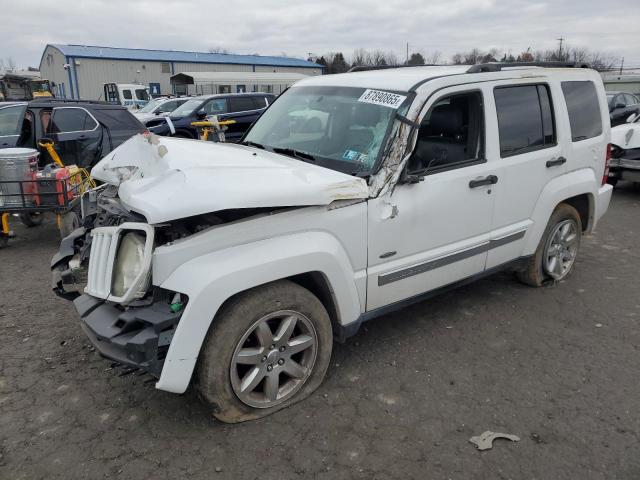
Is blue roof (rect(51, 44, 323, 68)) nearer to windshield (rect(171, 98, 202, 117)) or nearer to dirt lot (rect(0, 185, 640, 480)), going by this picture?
windshield (rect(171, 98, 202, 117))

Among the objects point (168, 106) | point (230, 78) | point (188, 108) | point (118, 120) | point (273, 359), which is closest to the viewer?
point (273, 359)

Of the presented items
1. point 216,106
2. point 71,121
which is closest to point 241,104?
point 216,106

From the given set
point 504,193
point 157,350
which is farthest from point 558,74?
point 157,350

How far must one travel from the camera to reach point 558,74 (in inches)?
172

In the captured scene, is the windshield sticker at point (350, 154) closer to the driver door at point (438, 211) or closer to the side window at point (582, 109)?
the driver door at point (438, 211)

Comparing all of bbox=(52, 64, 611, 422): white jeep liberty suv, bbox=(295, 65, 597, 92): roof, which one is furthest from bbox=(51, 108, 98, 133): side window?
bbox=(295, 65, 597, 92): roof

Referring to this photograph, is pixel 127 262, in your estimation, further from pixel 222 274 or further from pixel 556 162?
pixel 556 162

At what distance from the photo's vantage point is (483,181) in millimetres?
3631

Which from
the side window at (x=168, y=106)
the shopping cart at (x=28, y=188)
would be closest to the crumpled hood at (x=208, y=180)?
the shopping cart at (x=28, y=188)

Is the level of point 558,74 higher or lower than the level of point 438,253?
higher

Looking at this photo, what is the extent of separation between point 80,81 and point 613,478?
48182 millimetres

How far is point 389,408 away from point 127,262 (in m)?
1.79

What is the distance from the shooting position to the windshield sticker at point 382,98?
3311 mm

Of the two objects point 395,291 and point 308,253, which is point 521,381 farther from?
point 308,253
